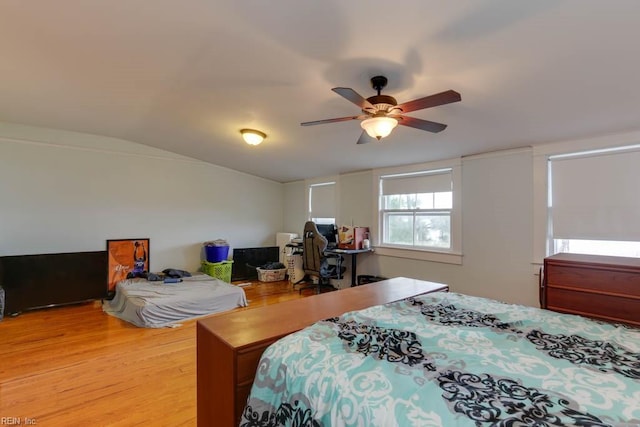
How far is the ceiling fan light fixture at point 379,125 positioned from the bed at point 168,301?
3054mm

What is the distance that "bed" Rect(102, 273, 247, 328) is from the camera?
3561mm

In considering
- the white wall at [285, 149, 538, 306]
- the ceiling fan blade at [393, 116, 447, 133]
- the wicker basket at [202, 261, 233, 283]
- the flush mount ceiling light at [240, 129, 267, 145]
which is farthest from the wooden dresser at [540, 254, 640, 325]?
the wicker basket at [202, 261, 233, 283]

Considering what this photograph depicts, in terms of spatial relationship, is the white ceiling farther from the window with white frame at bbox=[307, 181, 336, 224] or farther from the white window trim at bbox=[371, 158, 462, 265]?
the window with white frame at bbox=[307, 181, 336, 224]

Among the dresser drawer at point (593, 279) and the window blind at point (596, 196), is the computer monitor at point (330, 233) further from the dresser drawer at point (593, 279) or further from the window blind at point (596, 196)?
the dresser drawer at point (593, 279)

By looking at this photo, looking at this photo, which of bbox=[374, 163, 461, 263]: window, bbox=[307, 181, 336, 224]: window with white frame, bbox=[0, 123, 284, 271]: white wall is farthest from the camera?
bbox=[307, 181, 336, 224]: window with white frame

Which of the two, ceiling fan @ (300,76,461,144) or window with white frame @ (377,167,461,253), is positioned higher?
ceiling fan @ (300,76,461,144)

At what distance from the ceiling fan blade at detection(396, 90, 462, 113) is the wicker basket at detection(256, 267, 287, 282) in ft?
14.9

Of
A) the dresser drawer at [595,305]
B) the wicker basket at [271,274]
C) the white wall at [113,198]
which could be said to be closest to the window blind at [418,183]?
the dresser drawer at [595,305]

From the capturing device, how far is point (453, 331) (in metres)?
1.44

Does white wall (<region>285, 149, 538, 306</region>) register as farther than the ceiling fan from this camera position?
Yes

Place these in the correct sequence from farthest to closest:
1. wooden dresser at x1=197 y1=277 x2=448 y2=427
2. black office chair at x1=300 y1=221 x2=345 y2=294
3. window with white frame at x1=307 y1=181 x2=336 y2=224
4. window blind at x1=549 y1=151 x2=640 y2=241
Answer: window with white frame at x1=307 y1=181 x2=336 y2=224 → black office chair at x1=300 y1=221 x2=345 y2=294 → window blind at x1=549 y1=151 x2=640 y2=241 → wooden dresser at x1=197 y1=277 x2=448 y2=427

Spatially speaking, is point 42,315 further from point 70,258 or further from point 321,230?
point 321,230

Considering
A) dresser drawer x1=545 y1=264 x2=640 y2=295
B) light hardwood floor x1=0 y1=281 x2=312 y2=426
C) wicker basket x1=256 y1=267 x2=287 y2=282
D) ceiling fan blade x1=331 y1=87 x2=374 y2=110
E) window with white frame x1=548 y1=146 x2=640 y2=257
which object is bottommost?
light hardwood floor x1=0 y1=281 x2=312 y2=426

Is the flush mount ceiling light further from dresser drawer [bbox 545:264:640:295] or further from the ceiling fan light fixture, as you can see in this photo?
dresser drawer [bbox 545:264:640:295]
